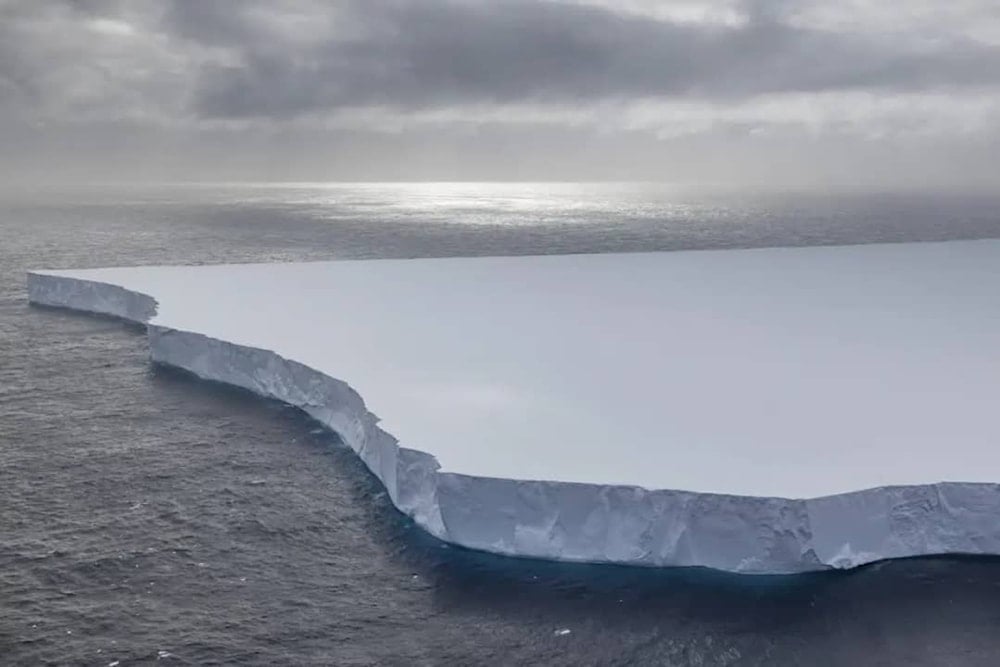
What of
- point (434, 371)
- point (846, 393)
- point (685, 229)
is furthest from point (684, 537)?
point (685, 229)

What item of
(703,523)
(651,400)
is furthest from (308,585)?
(651,400)

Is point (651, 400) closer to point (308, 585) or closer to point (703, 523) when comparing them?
point (703, 523)

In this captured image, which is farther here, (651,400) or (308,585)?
(651,400)

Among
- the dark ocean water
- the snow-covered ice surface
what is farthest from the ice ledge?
the dark ocean water

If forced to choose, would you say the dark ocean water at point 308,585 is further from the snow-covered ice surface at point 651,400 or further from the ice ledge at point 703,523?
the snow-covered ice surface at point 651,400

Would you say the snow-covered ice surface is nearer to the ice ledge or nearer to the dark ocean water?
the ice ledge

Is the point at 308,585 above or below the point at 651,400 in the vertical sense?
below

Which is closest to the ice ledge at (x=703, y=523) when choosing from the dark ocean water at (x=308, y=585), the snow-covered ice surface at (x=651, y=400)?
the snow-covered ice surface at (x=651, y=400)

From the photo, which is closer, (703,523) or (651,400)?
(703,523)

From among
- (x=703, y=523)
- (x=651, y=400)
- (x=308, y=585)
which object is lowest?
(x=308, y=585)
